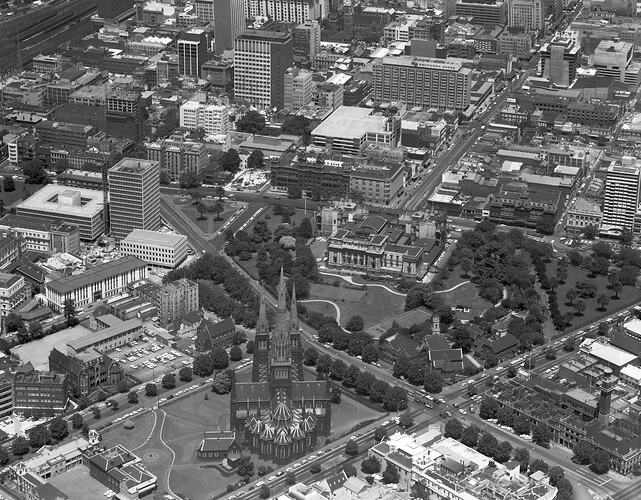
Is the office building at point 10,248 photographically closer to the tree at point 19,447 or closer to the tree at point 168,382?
the tree at point 168,382

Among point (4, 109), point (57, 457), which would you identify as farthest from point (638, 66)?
point (57, 457)

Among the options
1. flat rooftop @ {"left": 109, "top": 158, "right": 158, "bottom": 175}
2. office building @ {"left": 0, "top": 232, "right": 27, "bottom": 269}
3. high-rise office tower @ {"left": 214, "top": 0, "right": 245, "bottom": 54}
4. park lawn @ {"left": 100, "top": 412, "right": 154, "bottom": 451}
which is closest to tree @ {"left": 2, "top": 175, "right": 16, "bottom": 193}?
flat rooftop @ {"left": 109, "top": 158, "right": 158, "bottom": 175}

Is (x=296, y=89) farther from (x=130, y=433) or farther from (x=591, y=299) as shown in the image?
(x=130, y=433)

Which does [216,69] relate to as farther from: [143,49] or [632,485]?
[632,485]

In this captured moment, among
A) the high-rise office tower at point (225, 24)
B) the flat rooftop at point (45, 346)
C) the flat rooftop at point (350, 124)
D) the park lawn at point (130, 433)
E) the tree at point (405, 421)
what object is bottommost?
the flat rooftop at point (45, 346)

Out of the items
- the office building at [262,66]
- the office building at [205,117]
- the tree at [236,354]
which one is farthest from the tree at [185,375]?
the office building at [262,66]

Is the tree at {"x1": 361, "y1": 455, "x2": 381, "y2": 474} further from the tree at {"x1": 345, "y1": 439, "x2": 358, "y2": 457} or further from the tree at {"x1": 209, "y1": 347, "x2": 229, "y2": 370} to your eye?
the tree at {"x1": 209, "y1": 347, "x2": 229, "y2": 370}
